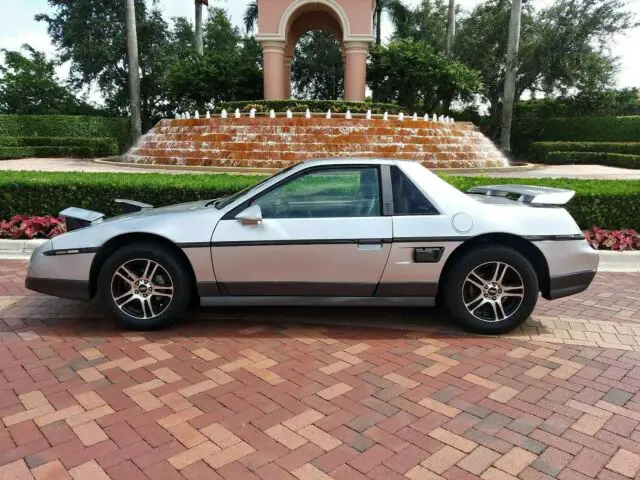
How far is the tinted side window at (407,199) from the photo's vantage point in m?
4.27

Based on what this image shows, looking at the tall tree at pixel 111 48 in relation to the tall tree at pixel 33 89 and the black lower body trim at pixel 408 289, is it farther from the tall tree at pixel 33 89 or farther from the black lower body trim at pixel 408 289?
the black lower body trim at pixel 408 289

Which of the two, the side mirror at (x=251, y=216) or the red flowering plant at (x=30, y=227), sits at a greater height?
the side mirror at (x=251, y=216)

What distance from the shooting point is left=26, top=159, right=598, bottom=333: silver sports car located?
419cm

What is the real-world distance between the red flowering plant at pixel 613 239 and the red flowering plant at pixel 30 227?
7096 mm

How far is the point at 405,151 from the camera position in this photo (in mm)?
18203

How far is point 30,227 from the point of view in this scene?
7.23 metres

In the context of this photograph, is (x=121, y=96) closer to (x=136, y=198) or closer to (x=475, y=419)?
(x=136, y=198)

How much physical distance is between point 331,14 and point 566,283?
87.7ft

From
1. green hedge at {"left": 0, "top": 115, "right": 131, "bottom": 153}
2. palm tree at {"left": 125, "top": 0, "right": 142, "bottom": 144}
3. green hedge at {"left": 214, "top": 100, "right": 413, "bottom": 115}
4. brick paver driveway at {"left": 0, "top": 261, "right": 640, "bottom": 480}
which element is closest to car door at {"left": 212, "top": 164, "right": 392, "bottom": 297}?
brick paver driveway at {"left": 0, "top": 261, "right": 640, "bottom": 480}

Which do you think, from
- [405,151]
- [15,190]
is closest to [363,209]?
[15,190]

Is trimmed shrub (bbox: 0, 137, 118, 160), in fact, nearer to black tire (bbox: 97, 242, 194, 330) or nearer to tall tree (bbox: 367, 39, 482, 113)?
tall tree (bbox: 367, 39, 482, 113)

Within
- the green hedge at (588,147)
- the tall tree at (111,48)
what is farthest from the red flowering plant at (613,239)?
the tall tree at (111,48)

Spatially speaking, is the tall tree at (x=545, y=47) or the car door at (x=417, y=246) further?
the tall tree at (x=545, y=47)

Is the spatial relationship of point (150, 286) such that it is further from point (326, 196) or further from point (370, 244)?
point (370, 244)
